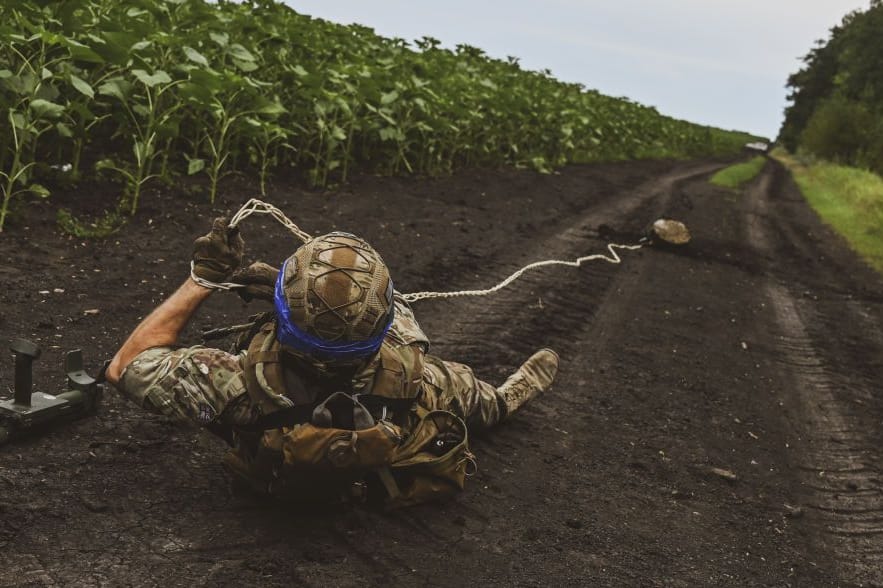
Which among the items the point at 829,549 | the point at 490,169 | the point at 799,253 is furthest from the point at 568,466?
the point at 490,169

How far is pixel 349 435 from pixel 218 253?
876mm

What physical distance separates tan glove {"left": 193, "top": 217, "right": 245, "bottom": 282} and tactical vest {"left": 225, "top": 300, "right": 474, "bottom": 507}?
0.28 m

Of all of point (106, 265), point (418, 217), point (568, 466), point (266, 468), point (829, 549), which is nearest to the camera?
point (266, 468)

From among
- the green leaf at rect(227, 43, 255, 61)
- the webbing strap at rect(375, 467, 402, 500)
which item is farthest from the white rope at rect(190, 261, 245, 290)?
the green leaf at rect(227, 43, 255, 61)

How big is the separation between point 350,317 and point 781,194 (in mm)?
20609

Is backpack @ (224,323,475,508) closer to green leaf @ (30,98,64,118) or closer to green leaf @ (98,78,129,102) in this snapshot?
green leaf @ (30,98,64,118)

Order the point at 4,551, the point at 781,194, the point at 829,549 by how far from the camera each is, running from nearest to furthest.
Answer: the point at 4,551 → the point at 829,549 → the point at 781,194

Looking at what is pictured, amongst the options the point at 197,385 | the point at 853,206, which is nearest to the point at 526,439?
the point at 197,385

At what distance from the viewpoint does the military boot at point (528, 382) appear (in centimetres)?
430

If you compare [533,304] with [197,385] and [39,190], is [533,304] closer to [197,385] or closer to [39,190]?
[39,190]

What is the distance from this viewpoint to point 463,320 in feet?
19.6

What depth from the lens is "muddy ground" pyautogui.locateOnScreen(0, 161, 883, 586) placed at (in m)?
2.89

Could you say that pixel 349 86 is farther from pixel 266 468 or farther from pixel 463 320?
pixel 266 468

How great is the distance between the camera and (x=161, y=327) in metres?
2.96
